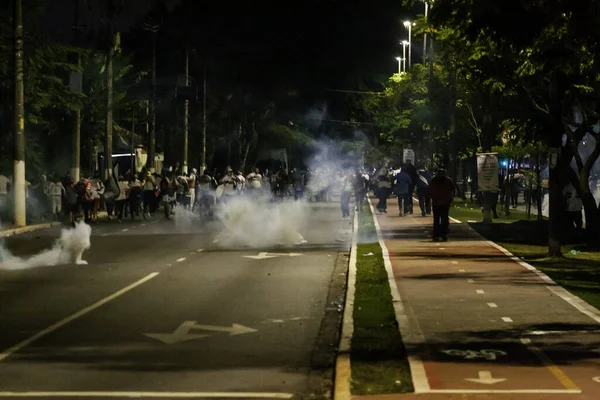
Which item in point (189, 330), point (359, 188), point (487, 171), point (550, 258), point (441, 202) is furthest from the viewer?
point (359, 188)

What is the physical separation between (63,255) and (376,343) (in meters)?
13.7

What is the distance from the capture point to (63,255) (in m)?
25.4

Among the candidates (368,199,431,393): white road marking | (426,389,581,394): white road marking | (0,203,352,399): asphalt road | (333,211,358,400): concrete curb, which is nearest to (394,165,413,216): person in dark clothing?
(0,203,352,399): asphalt road

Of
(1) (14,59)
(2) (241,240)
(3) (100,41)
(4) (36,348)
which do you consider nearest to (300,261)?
(2) (241,240)

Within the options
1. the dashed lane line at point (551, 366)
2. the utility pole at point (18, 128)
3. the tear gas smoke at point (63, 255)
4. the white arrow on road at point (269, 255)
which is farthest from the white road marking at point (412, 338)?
the utility pole at point (18, 128)

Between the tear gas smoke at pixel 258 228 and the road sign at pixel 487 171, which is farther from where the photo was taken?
the road sign at pixel 487 171

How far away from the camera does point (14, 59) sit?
123ft

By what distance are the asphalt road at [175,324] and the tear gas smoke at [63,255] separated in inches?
18.3

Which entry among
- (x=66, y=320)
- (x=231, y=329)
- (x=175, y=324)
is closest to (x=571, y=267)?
(x=231, y=329)

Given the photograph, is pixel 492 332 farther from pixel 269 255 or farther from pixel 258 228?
pixel 258 228

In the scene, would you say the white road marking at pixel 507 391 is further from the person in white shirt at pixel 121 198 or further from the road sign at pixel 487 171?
the person in white shirt at pixel 121 198

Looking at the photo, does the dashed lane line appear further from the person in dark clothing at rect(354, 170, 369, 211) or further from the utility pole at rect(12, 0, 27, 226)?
the person in dark clothing at rect(354, 170, 369, 211)

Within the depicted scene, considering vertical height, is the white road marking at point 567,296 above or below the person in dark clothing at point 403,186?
below

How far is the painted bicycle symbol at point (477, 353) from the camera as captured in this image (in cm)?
1175
